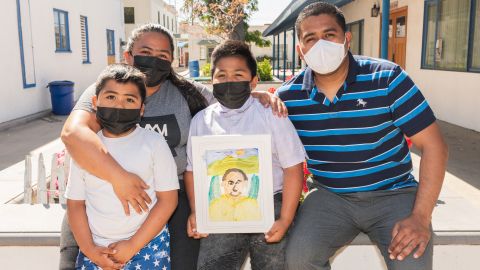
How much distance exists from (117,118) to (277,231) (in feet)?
3.53

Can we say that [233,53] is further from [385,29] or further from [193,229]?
[385,29]

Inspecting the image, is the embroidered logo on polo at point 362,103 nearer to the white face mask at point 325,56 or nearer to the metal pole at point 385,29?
the white face mask at point 325,56

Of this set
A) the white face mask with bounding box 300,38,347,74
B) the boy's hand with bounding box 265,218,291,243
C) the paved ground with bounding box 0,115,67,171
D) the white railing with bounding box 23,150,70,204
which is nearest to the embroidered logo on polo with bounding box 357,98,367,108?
the white face mask with bounding box 300,38,347,74

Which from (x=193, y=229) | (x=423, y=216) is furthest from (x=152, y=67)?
(x=423, y=216)

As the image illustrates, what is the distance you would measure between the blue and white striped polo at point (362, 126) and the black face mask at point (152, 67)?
91 centimetres

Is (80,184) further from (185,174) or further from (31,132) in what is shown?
(31,132)

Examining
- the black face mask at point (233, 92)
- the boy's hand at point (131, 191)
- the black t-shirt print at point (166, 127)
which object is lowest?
the boy's hand at point (131, 191)

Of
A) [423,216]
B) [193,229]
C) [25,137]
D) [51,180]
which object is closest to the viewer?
[423,216]

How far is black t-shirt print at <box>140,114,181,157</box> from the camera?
3.02m

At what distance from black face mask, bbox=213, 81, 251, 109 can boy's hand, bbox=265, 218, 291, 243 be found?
2.40 feet

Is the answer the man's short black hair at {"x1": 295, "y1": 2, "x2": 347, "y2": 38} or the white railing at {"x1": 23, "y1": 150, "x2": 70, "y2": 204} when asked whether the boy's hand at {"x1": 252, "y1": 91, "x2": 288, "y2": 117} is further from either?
the white railing at {"x1": 23, "y1": 150, "x2": 70, "y2": 204}

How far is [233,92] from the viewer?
268cm

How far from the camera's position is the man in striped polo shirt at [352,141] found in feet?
8.67

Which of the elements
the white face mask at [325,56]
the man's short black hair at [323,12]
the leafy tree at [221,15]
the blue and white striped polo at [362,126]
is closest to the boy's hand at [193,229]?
the blue and white striped polo at [362,126]
